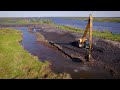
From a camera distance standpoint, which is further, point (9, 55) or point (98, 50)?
point (98, 50)

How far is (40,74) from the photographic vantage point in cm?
1115

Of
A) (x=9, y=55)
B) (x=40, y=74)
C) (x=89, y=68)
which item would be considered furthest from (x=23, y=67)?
(x=89, y=68)
